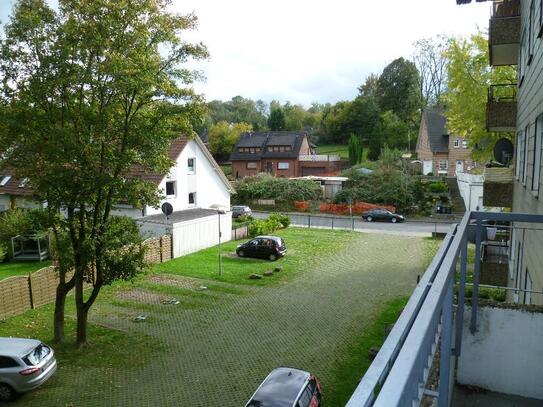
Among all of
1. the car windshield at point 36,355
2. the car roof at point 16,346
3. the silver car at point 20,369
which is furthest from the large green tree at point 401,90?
the silver car at point 20,369

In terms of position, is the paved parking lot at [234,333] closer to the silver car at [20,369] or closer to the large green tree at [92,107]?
the silver car at [20,369]

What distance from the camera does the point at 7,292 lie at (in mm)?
16344

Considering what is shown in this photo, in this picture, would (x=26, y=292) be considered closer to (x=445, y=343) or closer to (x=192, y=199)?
(x=192, y=199)

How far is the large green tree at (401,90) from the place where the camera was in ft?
241

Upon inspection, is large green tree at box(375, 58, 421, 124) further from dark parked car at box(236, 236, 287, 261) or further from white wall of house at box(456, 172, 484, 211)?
dark parked car at box(236, 236, 287, 261)

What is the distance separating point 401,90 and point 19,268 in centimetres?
6581

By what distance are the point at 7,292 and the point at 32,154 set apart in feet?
22.8

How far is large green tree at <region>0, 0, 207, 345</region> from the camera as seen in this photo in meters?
11.7

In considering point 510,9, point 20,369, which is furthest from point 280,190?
point 20,369

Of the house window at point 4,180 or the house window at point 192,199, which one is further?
the house window at point 4,180

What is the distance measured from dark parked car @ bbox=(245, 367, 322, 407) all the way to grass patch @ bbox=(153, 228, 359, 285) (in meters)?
11.0

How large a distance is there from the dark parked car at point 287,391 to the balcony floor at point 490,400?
327cm

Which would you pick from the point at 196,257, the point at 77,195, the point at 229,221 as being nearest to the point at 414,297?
the point at 77,195

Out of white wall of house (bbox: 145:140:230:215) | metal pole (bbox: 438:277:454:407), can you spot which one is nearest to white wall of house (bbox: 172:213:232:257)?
white wall of house (bbox: 145:140:230:215)
